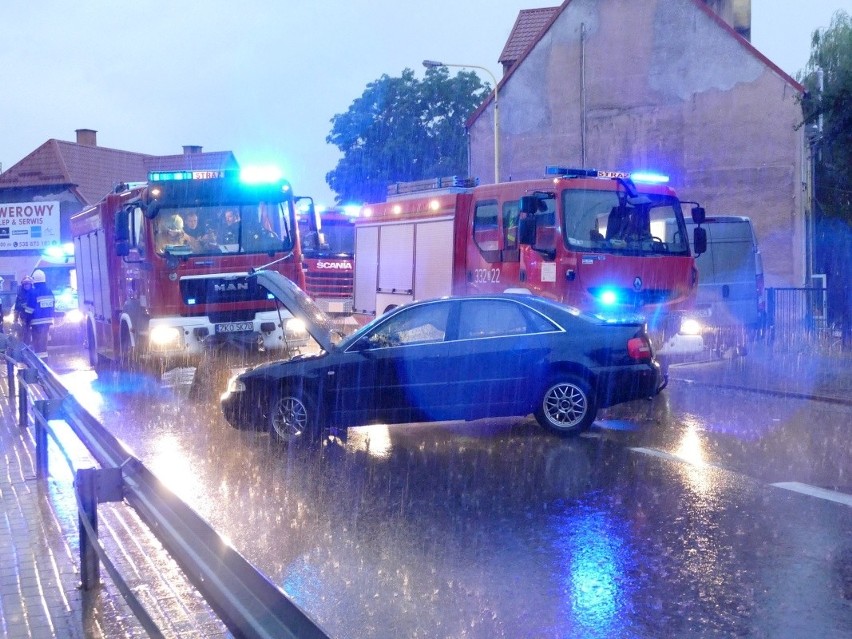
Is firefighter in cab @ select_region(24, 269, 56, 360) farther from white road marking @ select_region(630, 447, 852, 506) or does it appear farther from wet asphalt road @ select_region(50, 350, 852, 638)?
white road marking @ select_region(630, 447, 852, 506)

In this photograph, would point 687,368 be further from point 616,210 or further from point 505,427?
point 505,427

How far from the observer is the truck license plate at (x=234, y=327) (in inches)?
573

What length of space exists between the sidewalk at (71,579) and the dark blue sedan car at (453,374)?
2419 millimetres

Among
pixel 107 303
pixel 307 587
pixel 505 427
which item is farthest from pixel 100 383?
pixel 307 587

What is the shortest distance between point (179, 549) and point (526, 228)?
10.5 meters

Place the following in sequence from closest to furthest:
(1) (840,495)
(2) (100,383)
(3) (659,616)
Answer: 1. (3) (659,616)
2. (1) (840,495)
3. (2) (100,383)

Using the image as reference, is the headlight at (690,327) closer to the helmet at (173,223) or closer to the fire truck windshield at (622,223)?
the fire truck windshield at (622,223)

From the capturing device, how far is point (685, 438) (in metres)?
10.2

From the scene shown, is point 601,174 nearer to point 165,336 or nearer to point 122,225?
point 165,336

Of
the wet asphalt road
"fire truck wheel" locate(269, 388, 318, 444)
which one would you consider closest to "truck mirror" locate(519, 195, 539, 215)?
the wet asphalt road

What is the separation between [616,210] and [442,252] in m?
3.27

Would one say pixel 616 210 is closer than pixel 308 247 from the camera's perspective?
Yes

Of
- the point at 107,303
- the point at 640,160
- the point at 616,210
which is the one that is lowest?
the point at 107,303

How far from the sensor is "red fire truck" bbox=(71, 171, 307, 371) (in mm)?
14305
